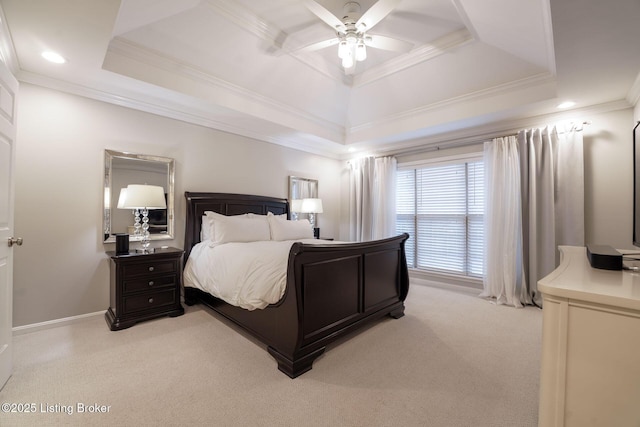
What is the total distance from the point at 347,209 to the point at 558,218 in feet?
11.2

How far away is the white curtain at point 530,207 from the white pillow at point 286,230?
8.82ft

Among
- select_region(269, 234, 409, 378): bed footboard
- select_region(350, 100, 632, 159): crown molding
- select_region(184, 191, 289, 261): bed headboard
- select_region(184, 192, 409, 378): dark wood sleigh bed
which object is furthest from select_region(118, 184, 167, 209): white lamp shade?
select_region(350, 100, 632, 159): crown molding

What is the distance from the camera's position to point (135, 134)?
3.20m

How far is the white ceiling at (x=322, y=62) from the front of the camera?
196 centimetres

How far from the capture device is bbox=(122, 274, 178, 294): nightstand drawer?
273 cm

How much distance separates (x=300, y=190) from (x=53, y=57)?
11.3 feet

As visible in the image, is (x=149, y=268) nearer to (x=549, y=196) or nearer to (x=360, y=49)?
(x=360, y=49)

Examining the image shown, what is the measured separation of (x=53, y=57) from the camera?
235 centimetres

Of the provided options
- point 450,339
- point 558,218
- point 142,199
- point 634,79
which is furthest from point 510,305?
point 142,199

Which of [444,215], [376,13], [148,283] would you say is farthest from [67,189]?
[444,215]

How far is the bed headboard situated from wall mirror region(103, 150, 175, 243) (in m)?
0.21

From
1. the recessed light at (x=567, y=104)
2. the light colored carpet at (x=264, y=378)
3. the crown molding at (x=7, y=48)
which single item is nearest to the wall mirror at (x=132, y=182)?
the crown molding at (x=7, y=48)

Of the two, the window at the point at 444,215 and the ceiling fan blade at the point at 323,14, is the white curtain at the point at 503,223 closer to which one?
the window at the point at 444,215

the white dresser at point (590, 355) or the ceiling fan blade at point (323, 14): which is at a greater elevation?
the ceiling fan blade at point (323, 14)
